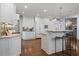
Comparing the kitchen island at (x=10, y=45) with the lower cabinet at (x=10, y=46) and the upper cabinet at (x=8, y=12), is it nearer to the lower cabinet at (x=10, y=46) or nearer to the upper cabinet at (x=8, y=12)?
the lower cabinet at (x=10, y=46)

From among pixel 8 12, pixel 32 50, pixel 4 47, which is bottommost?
pixel 32 50

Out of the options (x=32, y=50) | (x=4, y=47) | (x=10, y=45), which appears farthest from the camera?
(x=32, y=50)

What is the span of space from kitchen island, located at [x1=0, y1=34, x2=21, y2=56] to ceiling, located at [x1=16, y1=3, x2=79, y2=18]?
2.12ft

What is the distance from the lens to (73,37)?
2650 mm

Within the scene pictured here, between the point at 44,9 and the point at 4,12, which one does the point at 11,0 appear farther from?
the point at 44,9

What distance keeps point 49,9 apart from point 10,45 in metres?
1.26

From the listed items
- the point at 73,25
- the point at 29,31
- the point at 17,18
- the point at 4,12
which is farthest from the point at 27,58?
the point at 73,25

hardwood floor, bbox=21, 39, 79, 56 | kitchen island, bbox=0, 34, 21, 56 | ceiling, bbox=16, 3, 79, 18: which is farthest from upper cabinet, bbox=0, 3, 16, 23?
hardwood floor, bbox=21, 39, 79, 56

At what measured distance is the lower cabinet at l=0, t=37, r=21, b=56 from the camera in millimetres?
2303

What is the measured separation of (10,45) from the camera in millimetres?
2473

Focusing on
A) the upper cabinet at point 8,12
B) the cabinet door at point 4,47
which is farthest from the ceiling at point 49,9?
the cabinet door at point 4,47

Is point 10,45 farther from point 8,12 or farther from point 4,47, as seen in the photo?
point 8,12

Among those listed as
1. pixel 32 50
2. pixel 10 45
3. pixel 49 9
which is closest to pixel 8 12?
pixel 10 45

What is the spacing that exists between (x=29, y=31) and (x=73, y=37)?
113 centimetres
